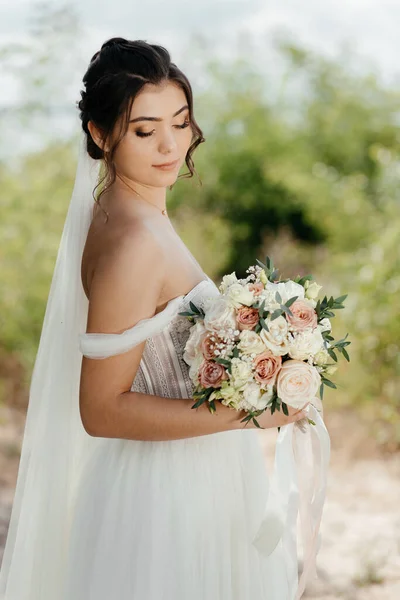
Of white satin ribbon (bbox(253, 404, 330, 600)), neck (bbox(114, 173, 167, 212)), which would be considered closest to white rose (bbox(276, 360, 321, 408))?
white satin ribbon (bbox(253, 404, 330, 600))

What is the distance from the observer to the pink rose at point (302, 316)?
1.63 m

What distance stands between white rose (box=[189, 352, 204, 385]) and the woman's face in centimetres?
44

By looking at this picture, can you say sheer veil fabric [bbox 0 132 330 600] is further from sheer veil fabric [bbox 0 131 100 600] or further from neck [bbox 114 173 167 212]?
neck [bbox 114 173 167 212]

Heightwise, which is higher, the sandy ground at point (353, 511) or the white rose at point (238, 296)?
the sandy ground at point (353, 511)

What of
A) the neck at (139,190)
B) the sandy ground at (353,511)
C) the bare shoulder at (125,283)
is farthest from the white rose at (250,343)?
the sandy ground at (353,511)

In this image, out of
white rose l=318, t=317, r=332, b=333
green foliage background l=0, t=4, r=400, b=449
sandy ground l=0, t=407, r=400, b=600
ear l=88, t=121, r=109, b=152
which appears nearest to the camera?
white rose l=318, t=317, r=332, b=333

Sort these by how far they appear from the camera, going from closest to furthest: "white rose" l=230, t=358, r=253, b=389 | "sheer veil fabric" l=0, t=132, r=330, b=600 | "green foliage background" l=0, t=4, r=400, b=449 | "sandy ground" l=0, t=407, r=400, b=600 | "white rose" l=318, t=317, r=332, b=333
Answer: "white rose" l=230, t=358, r=253, b=389, "white rose" l=318, t=317, r=332, b=333, "sheer veil fabric" l=0, t=132, r=330, b=600, "sandy ground" l=0, t=407, r=400, b=600, "green foliage background" l=0, t=4, r=400, b=449

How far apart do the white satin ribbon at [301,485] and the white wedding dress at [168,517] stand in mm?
69

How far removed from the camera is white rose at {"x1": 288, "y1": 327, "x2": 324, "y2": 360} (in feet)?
5.32

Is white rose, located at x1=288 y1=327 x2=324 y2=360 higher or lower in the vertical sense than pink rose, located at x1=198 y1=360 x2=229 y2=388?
higher

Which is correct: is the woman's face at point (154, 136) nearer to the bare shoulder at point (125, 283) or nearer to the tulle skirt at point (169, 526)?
the bare shoulder at point (125, 283)

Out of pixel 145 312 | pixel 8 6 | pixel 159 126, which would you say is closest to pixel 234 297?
pixel 145 312

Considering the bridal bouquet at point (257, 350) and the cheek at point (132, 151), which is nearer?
the bridal bouquet at point (257, 350)

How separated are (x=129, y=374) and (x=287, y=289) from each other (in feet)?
1.30
